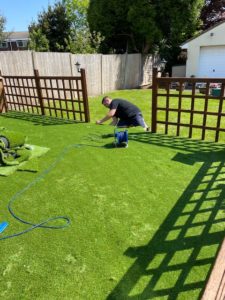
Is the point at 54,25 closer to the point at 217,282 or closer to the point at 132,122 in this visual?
the point at 132,122

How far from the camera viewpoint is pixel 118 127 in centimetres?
535

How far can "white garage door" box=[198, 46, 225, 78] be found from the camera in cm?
1364

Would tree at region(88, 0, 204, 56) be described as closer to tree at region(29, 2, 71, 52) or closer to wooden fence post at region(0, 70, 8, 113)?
tree at region(29, 2, 71, 52)

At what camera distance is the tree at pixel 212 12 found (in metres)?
19.0

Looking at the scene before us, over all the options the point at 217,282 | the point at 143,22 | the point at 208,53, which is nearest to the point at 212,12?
the point at 208,53

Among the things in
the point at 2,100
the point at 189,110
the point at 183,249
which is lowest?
the point at 183,249

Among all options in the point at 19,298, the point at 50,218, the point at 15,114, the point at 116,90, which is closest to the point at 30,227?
the point at 50,218

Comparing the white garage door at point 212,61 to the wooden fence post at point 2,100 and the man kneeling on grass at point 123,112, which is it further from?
the wooden fence post at point 2,100

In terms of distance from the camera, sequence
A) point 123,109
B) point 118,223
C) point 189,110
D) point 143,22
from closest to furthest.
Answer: point 118,223 → point 189,110 → point 123,109 → point 143,22

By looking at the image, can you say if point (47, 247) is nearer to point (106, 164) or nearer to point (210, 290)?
point (210, 290)

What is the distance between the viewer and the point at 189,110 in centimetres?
456

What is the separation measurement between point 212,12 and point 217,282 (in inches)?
876

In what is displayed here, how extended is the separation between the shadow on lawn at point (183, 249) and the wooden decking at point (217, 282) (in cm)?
34

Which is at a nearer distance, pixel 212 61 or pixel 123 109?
pixel 123 109
